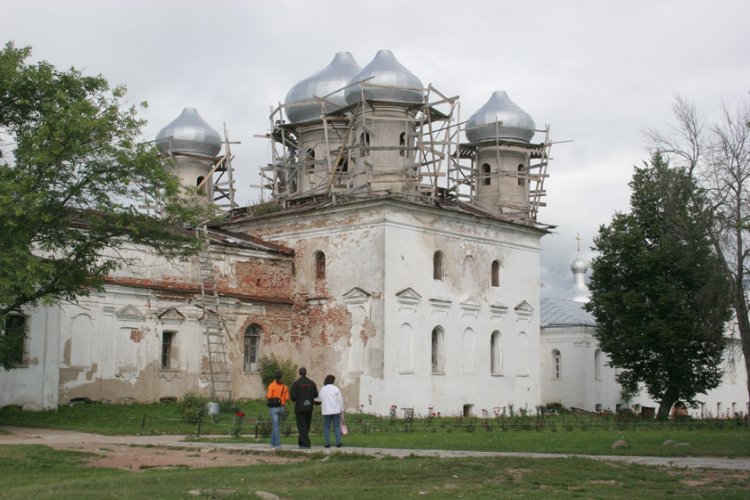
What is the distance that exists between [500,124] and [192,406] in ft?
64.7

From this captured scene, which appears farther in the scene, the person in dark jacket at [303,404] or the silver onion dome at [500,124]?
the silver onion dome at [500,124]

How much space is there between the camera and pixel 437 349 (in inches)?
1462

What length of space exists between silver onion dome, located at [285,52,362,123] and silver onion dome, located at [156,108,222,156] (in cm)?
366

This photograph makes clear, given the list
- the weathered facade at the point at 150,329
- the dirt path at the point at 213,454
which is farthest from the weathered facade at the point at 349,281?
the dirt path at the point at 213,454

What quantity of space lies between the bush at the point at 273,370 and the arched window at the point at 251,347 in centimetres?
29

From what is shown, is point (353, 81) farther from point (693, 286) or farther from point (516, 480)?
point (516, 480)

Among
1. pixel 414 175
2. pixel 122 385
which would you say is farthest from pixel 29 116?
pixel 414 175

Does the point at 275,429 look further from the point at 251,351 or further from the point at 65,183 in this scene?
the point at 251,351

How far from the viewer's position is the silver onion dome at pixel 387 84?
38562mm

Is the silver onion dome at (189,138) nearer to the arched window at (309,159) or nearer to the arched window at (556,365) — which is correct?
the arched window at (309,159)

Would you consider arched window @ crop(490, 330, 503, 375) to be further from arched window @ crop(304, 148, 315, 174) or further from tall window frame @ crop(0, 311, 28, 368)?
tall window frame @ crop(0, 311, 28, 368)

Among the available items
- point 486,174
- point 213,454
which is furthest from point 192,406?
point 486,174

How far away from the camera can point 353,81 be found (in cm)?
3950

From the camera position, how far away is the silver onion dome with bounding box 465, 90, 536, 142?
43.4 m
